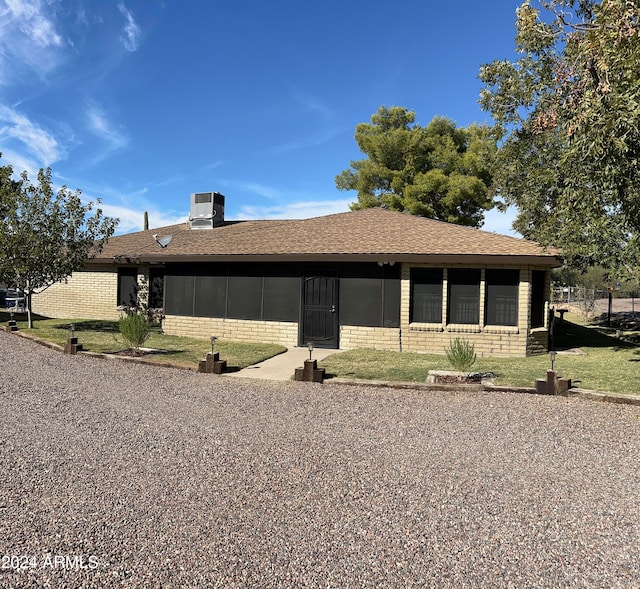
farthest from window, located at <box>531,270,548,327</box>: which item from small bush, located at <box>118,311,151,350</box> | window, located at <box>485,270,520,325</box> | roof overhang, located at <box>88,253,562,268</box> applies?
small bush, located at <box>118,311,151,350</box>

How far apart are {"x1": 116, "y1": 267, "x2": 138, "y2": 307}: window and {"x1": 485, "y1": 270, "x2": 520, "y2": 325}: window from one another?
13.3 m

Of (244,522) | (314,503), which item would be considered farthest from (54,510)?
(314,503)

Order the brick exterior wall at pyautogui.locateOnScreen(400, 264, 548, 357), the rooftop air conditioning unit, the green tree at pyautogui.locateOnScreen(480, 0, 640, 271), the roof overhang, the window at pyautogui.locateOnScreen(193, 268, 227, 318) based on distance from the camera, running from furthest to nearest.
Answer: the rooftop air conditioning unit → the window at pyautogui.locateOnScreen(193, 268, 227, 318) → the brick exterior wall at pyautogui.locateOnScreen(400, 264, 548, 357) → the roof overhang → the green tree at pyautogui.locateOnScreen(480, 0, 640, 271)

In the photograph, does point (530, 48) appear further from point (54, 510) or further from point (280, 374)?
point (54, 510)

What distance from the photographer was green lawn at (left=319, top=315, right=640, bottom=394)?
8570mm

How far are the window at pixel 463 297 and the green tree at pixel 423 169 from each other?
16.7 meters

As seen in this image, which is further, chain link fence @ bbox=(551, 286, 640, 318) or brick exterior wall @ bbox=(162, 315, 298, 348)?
chain link fence @ bbox=(551, 286, 640, 318)

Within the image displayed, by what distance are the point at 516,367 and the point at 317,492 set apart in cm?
754

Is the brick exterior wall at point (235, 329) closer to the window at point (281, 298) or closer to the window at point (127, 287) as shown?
the window at point (281, 298)

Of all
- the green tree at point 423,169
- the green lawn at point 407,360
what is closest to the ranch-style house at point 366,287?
the green lawn at point 407,360

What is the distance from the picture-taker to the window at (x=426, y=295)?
12242 millimetres

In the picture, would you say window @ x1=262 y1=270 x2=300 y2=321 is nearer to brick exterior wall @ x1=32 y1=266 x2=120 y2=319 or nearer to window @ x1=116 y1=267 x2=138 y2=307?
window @ x1=116 y1=267 x2=138 y2=307

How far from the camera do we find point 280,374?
30.0ft

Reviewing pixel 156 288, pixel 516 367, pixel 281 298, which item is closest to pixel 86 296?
pixel 156 288
